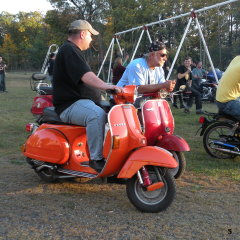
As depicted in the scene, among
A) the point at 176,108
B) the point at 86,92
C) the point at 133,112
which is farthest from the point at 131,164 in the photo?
the point at 176,108

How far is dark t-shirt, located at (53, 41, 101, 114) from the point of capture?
3930 mm

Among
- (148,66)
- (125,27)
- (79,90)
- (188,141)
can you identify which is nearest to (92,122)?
(79,90)

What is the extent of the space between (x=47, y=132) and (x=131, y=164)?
1.23m

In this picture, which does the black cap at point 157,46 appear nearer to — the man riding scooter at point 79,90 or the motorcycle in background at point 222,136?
the man riding scooter at point 79,90

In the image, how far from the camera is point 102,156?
3.93 m

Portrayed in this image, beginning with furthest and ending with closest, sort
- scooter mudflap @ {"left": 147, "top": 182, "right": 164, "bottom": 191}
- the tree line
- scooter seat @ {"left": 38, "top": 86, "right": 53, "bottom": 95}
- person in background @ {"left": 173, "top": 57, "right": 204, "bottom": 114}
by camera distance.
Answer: the tree line, person in background @ {"left": 173, "top": 57, "right": 204, "bottom": 114}, scooter seat @ {"left": 38, "top": 86, "right": 53, "bottom": 95}, scooter mudflap @ {"left": 147, "top": 182, "right": 164, "bottom": 191}

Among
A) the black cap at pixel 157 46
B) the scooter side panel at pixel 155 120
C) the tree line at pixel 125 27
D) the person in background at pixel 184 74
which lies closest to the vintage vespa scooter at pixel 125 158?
the scooter side panel at pixel 155 120

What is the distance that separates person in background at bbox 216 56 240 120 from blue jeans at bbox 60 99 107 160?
2.45 metres

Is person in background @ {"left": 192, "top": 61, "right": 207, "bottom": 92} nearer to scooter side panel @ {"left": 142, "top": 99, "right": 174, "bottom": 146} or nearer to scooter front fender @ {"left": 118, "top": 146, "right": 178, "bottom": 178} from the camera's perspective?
scooter side panel @ {"left": 142, "top": 99, "right": 174, "bottom": 146}

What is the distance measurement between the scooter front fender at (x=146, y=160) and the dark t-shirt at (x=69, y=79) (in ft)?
3.32

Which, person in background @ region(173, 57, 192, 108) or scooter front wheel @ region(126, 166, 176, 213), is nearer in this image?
scooter front wheel @ region(126, 166, 176, 213)

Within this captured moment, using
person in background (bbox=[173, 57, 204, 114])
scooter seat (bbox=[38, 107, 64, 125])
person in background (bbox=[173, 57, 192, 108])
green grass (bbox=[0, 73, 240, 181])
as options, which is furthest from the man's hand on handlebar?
person in background (bbox=[173, 57, 192, 108])

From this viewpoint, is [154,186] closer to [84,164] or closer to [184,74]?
[84,164]

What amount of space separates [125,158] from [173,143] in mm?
641
